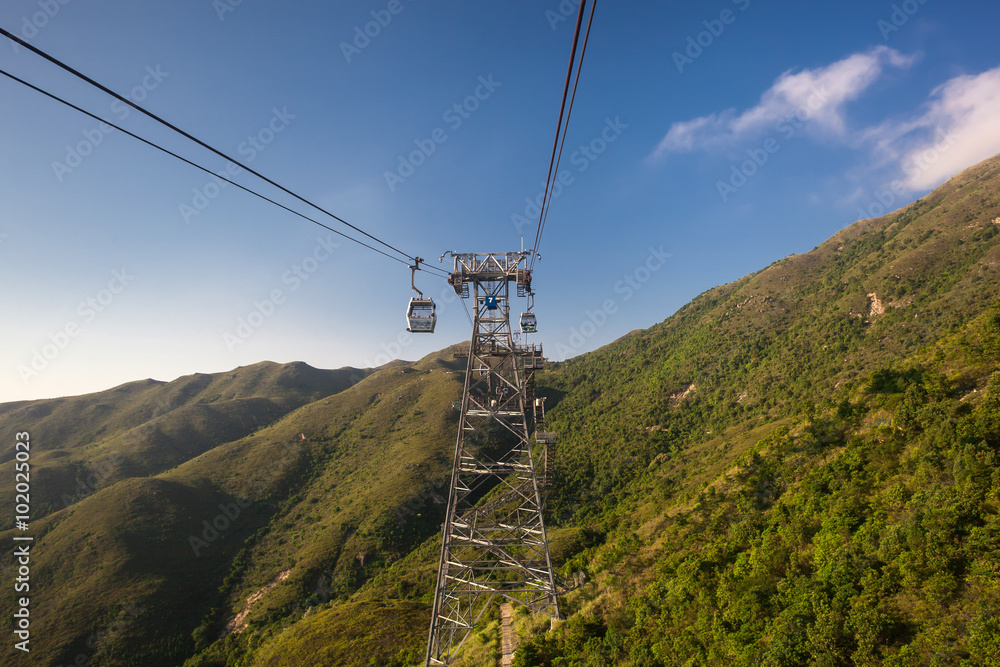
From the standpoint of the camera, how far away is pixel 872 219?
105m

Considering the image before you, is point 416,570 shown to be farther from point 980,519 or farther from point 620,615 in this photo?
point 980,519

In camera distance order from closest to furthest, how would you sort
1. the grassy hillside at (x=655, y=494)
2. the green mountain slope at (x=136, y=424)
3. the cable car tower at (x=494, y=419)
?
the grassy hillside at (x=655, y=494) < the cable car tower at (x=494, y=419) < the green mountain slope at (x=136, y=424)

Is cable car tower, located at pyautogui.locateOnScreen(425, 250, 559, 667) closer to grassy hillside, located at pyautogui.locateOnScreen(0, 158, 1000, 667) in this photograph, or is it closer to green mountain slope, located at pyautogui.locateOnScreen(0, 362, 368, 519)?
grassy hillside, located at pyautogui.locateOnScreen(0, 158, 1000, 667)

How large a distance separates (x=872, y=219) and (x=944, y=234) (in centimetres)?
5300

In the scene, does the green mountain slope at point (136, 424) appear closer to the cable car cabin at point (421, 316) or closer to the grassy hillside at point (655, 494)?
the grassy hillside at point (655, 494)

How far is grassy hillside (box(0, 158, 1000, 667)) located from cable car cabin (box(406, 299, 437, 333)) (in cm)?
1272

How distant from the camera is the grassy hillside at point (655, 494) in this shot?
33.9 ft

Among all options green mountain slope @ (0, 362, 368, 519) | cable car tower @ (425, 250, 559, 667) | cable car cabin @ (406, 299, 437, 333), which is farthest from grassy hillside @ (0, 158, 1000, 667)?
cable car cabin @ (406, 299, 437, 333)

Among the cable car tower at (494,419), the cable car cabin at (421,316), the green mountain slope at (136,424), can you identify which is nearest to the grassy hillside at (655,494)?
the green mountain slope at (136,424)

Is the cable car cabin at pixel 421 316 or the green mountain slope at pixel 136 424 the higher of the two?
the green mountain slope at pixel 136 424

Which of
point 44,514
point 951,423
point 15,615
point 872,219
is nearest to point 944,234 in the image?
point 872,219

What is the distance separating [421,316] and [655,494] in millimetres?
40095

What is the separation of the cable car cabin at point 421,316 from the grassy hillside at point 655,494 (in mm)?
12722

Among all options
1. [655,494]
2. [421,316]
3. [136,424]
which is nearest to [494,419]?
[421,316]
